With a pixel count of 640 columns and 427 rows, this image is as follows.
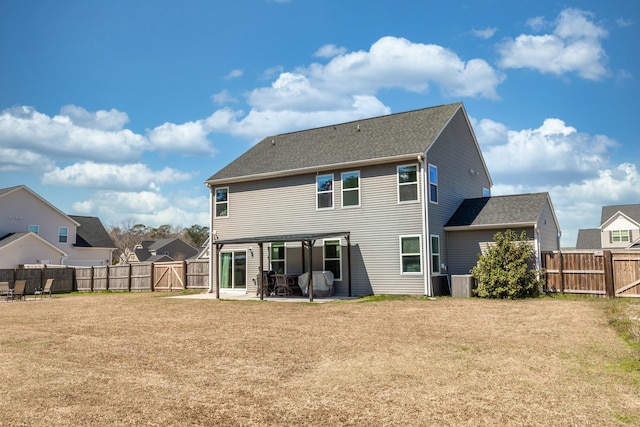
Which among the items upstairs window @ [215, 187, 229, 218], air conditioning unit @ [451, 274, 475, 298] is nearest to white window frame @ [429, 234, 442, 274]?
air conditioning unit @ [451, 274, 475, 298]

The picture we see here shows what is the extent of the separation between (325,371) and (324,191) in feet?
47.7

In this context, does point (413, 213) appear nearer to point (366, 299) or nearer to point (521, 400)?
point (366, 299)

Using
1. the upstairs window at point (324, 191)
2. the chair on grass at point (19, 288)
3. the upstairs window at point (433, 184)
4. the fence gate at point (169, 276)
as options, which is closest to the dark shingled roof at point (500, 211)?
the upstairs window at point (433, 184)

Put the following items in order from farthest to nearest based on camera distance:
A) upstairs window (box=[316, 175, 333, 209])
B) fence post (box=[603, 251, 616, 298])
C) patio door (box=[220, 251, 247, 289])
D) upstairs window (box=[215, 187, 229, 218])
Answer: upstairs window (box=[215, 187, 229, 218])
patio door (box=[220, 251, 247, 289])
upstairs window (box=[316, 175, 333, 209])
fence post (box=[603, 251, 616, 298])

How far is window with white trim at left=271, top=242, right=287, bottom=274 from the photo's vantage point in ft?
73.0

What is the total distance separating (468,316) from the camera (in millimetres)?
13375

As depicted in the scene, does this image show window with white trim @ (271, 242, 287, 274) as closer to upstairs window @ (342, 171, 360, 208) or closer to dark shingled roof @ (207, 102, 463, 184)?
dark shingled roof @ (207, 102, 463, 184)

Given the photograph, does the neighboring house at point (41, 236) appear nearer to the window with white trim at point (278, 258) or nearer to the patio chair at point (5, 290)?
the patio chair at point (5, 290)

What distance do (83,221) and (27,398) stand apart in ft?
144

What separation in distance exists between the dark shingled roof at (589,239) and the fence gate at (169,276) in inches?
1674

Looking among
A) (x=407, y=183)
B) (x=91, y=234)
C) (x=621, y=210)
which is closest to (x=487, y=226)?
(x=407, y=183)

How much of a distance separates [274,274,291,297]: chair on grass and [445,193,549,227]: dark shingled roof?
705 centimetres

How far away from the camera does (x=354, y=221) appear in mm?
20688

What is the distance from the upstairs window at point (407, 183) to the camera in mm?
19547
